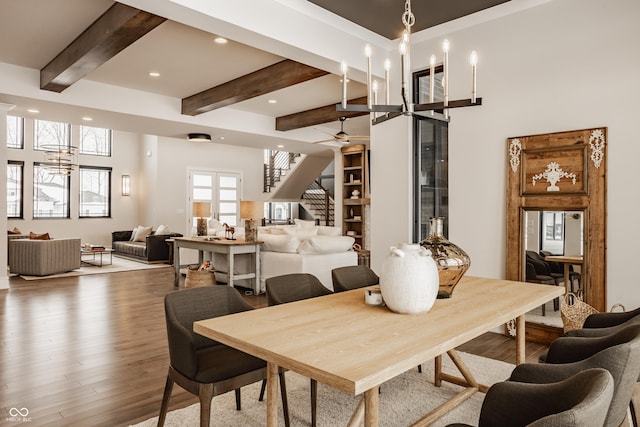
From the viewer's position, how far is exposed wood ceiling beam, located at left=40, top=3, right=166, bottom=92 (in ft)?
12.5

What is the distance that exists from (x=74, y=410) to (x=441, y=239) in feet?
7.88

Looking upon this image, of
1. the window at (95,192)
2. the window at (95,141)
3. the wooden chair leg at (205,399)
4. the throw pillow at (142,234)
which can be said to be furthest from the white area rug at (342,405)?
the window at (95,141)

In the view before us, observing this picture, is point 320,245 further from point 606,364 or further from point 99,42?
point 606,364

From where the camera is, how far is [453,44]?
4438mm

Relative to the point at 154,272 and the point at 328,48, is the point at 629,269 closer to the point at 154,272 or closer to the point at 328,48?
the point at 328,48

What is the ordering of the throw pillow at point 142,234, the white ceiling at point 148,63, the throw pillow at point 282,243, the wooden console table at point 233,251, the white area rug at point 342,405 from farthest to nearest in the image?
1. the throw pillow at point 142,234
2. the throw pillow at point 282,243
3. the wooden console table at point 233,251
4. the white ceiling at point 148,63
5. the white area rug at point 342,405

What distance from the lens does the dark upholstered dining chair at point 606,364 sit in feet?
4.69

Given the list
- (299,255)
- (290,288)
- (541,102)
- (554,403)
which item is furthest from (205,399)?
(299,255)

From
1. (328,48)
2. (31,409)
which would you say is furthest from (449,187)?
(31,409)

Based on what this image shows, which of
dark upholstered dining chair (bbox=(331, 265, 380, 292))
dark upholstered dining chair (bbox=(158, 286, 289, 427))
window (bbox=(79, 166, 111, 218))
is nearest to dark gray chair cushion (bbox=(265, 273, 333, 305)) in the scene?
dark upholstered dining chair (bbox=(331, 265, 380, 292))

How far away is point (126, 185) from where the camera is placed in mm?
12789

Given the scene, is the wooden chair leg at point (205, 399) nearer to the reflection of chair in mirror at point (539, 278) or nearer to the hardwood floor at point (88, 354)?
the hardwood floor at point (88, 354)

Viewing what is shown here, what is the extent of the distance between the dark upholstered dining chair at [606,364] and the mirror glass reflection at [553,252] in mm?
1868

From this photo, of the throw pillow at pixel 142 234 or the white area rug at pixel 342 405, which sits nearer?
the white area rug at pixel 342 405
